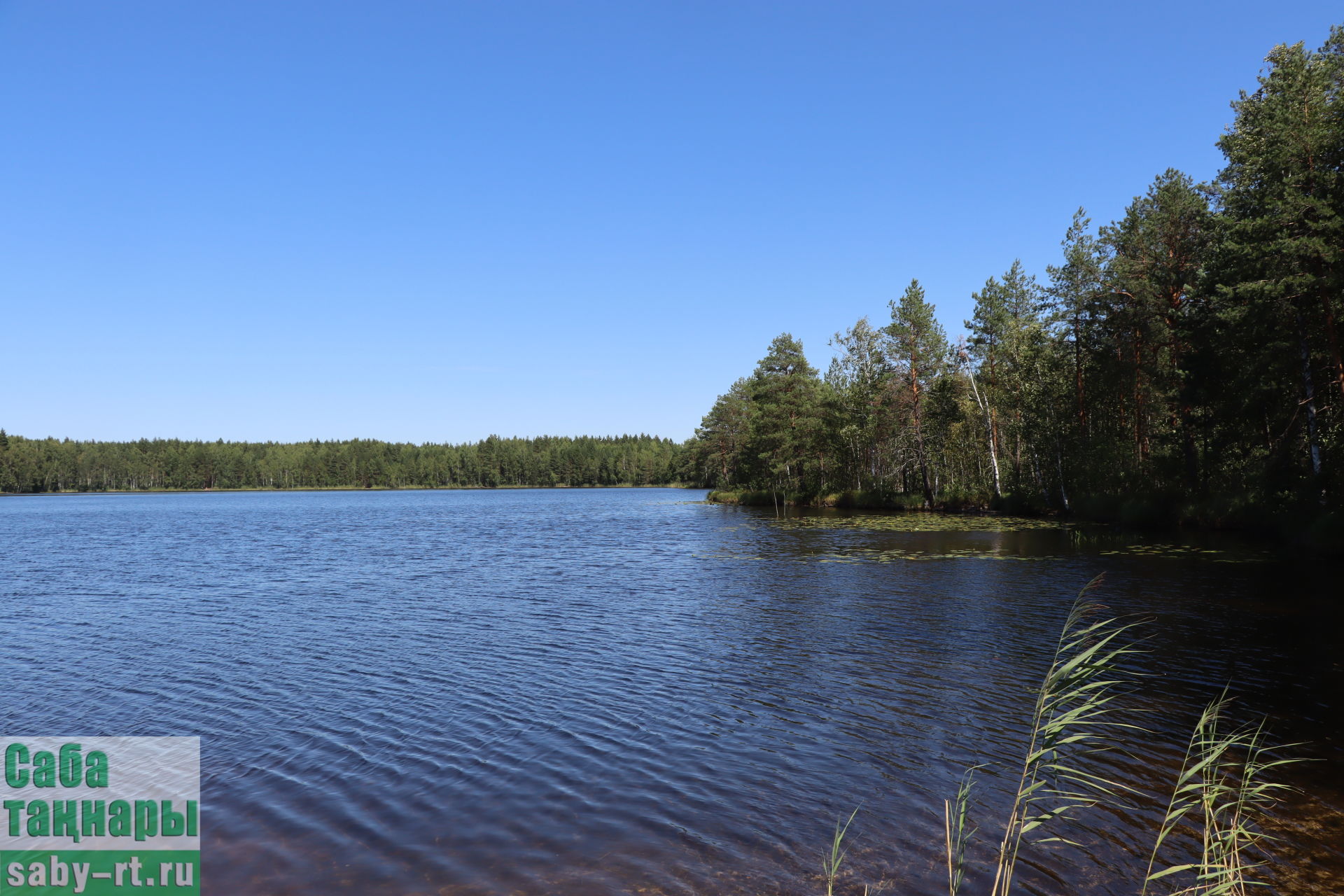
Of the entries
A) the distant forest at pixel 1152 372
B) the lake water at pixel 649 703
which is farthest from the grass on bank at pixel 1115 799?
the distant forest at pixel 1152 372

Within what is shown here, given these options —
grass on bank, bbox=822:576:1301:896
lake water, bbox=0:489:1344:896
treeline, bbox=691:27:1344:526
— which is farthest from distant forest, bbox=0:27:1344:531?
grass on bank, bbox=822:576:1301:896

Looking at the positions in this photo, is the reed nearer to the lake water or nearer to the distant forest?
the lake water

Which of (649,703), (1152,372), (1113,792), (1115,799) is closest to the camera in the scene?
(1115,799)

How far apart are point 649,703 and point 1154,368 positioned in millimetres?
41116

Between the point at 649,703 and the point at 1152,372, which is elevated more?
the point at 1152,372

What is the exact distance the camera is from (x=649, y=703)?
14.2 m

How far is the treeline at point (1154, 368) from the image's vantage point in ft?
97.9

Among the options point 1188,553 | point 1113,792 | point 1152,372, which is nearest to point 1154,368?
point 1152,372

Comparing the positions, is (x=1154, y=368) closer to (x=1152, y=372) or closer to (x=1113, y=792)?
(x=1152, y=372)

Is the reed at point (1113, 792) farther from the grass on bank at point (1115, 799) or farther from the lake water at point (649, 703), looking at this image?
the lake water at point (649, 703)

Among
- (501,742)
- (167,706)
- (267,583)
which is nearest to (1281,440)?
(501,742)

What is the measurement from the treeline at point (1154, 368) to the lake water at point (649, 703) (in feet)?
25.7

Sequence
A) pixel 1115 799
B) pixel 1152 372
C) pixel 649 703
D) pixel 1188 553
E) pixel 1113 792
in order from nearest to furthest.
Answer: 1. pixel 1115 799
2. pixel 1113 792
3. pixel 649 703
4. pixel 1188 553
5. pixel 1152 372

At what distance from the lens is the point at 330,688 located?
611 inches
